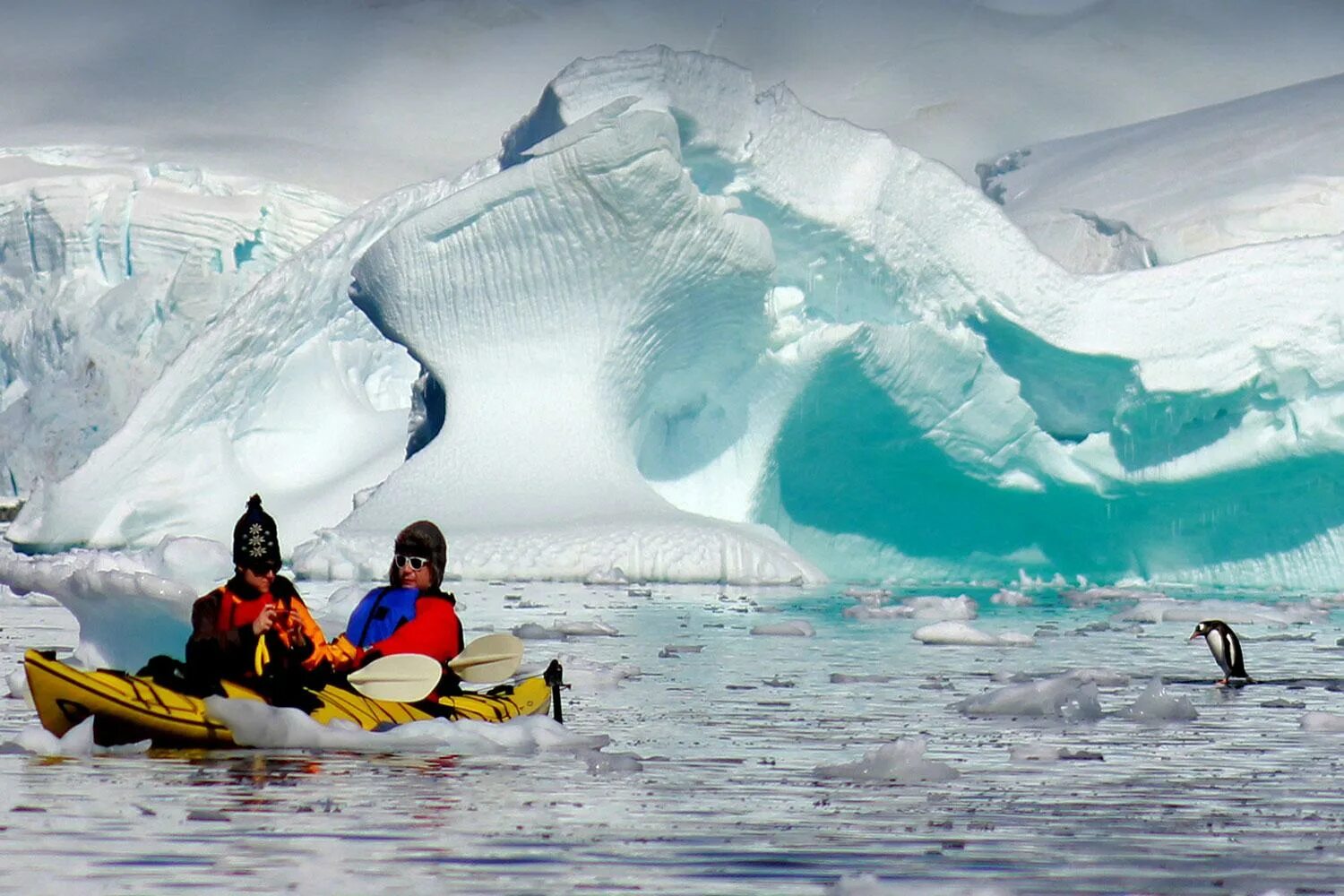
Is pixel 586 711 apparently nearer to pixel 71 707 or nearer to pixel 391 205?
Result: pixel 71 707

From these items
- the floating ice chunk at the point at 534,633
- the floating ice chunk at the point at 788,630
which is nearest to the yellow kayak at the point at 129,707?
the floating ice chunk at the point at 534,633

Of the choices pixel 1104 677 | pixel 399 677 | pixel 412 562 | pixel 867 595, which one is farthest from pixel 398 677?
pixel 867 595

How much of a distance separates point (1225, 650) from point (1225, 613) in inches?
196

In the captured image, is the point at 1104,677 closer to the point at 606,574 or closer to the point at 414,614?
the point at 414,614

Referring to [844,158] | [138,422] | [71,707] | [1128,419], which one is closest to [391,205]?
[138,422]

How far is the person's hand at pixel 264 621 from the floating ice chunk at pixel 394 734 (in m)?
0.20

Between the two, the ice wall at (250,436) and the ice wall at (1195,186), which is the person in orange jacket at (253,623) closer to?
the ice wall at (250,436)

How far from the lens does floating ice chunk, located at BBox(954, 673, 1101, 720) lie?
6535 millimetres

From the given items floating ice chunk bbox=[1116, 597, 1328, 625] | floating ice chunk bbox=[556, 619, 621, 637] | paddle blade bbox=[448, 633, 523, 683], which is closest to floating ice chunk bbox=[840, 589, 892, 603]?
floating ice chunk bbox=[1116, 597, 1328, 625]

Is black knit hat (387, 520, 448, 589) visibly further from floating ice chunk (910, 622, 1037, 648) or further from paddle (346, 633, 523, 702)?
floating ice chunk (910, 622, 1037, 648)

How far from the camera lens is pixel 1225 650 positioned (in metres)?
8.05

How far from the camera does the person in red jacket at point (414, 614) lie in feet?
18.9

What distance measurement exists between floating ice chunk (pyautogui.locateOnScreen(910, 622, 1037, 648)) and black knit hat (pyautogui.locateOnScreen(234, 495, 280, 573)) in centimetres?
573

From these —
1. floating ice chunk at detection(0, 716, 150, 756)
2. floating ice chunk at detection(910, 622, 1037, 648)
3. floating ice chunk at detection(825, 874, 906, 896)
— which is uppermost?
floating ice chunk at detection(910, 622, 1037, 648)
